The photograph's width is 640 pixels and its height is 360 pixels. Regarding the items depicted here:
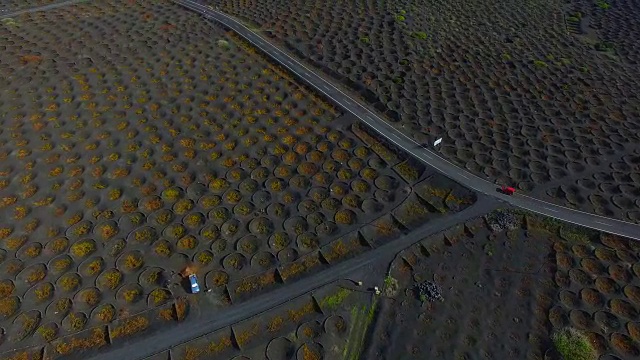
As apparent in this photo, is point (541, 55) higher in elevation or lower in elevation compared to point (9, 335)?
higher

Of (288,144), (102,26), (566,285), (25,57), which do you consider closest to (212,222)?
(288,144)

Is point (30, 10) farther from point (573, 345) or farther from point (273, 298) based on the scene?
point (573, 345)

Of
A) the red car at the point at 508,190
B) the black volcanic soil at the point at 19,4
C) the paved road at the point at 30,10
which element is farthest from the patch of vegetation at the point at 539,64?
the black volcanic soil at the point at 19,4

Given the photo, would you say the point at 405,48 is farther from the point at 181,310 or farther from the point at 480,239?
the point at 181,310

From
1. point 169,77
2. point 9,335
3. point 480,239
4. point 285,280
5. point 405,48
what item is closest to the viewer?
point 9,335

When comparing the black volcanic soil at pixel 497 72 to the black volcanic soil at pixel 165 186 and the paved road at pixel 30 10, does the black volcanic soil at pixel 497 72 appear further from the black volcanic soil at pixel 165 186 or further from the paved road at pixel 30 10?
the paved road at pixel 30 10

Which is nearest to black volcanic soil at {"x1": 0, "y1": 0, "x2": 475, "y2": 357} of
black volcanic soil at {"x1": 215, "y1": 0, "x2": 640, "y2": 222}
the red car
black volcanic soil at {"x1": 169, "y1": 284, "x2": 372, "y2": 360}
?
black volcanic soil at {"x1": 169, "y1": 284, "x2": 372, "y2": 360}

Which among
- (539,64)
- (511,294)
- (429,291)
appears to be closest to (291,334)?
(429,291)
